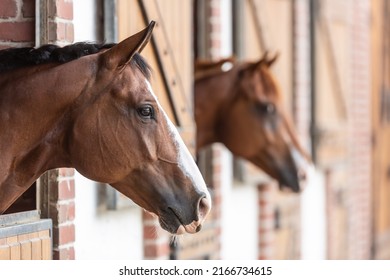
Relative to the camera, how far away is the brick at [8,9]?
13.0 feet

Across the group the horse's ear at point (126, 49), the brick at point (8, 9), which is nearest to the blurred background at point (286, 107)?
the brick at point (8, 9)

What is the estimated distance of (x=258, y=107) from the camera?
5.99m

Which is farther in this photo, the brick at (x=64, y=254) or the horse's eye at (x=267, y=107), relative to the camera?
the horse's eye at (x=267, y=107)

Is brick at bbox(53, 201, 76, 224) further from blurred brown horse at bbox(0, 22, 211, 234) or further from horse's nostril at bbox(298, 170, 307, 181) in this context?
horse's nostril at bbox(298, 170, 307, 181)

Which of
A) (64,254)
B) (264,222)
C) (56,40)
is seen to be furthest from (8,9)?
(264,222)

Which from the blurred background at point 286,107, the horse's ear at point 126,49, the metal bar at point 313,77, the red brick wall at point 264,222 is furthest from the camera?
the metal bar at point 313,77

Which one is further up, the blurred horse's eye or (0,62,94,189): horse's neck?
the blurred horse's eye

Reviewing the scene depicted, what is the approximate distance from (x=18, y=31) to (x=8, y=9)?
0.30ft

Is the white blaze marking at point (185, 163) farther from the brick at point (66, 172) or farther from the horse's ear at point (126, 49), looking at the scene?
the brick at point (66, 172)

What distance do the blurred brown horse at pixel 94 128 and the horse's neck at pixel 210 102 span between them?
8.39 ft

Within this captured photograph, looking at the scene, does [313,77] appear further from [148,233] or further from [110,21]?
[110,21]

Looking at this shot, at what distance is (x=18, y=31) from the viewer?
402 cm

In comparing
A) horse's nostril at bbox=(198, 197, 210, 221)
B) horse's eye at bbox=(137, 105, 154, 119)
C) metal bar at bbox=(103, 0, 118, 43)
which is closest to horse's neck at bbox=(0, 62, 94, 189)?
horse's eye at bbox=(137, 105, 154, 119)

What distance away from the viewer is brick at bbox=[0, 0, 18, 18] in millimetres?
3975
